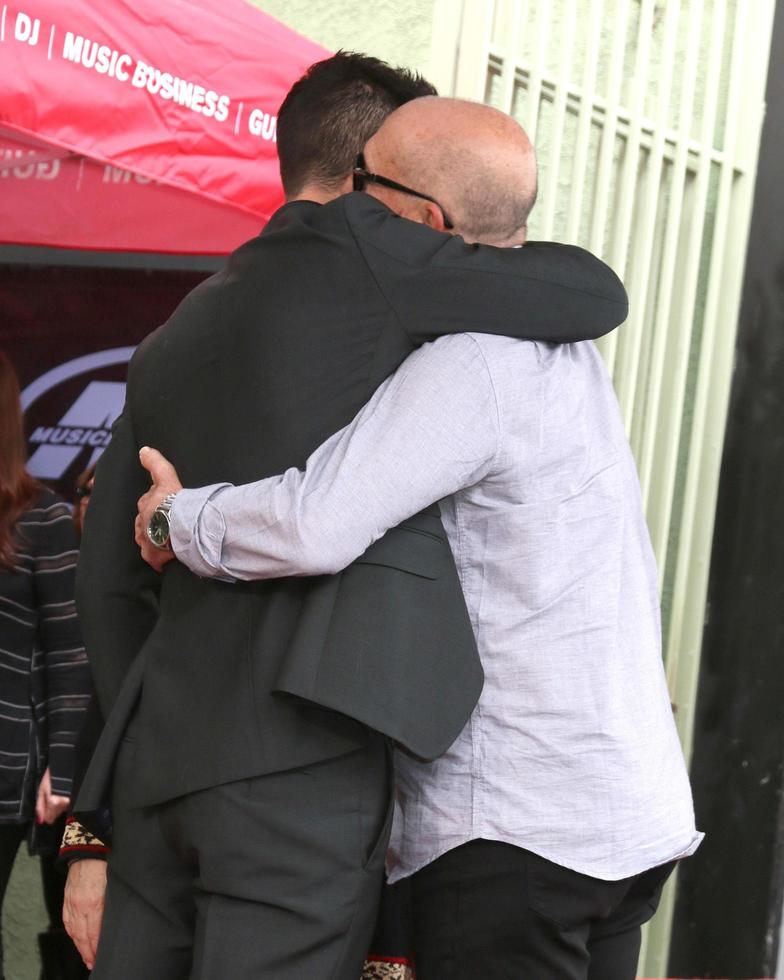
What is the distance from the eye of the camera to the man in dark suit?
61.4 inches

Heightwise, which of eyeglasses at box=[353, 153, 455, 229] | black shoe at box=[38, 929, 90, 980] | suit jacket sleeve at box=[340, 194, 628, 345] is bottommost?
black shoe at box=[38, 929, 90, 980]

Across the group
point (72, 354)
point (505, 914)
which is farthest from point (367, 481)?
point (72, 354)

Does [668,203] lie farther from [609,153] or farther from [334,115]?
[334,115]

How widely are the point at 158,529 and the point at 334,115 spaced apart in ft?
2.71

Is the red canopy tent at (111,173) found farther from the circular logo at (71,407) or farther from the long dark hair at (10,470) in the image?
the long dark hair at (10,470)

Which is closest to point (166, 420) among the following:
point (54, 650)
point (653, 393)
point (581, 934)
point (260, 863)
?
point (260, 863)

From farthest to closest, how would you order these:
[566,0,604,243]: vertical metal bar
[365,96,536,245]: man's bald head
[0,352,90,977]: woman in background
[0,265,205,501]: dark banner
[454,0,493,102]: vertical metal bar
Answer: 1. [0,265,205,501]: dark banner
2. [566,0,604,243]: vertical metal bar
3. [454,0,493,102]: vertical metal bar
4. [0,352,90,977]: woman in background
5. [365,96,536,245]: man's bald head

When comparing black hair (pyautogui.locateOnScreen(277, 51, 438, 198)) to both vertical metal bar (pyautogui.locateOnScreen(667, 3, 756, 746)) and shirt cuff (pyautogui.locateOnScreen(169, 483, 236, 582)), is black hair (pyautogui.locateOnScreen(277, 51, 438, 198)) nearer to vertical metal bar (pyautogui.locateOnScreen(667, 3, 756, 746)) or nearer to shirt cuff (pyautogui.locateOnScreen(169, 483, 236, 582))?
shirt cuff (pyautogui.locateOnScreen(169, 483, 236, 582))

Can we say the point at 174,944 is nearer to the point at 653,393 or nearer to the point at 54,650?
the point at 54,650

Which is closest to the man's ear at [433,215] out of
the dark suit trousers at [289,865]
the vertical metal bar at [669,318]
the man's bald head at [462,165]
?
the man's bald head at [462,165]

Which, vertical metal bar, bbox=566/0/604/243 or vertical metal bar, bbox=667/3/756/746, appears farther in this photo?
vertical metal bar, bbox=667/3/756/746

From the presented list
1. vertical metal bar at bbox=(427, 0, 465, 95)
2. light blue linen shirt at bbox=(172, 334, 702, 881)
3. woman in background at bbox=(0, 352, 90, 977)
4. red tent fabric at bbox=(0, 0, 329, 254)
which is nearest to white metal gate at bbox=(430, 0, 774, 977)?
vertical metal bar at bbox=(427, 0, 465, 95)

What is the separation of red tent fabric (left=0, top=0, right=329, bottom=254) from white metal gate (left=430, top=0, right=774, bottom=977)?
58cm

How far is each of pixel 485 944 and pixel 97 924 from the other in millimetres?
617
